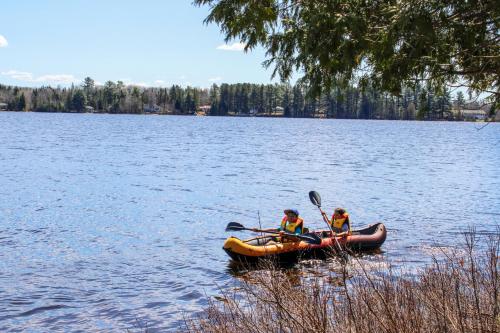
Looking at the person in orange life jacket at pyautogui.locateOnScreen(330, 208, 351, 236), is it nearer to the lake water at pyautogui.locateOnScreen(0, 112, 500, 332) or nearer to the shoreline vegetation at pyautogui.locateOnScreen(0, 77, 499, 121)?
the lake water at pyautogui.locateOnScreen(0, 112, 500, 332)

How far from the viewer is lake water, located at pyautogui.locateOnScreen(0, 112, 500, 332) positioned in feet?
40.3

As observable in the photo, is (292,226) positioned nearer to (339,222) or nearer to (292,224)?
(292,224)

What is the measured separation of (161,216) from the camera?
22141 millimetres

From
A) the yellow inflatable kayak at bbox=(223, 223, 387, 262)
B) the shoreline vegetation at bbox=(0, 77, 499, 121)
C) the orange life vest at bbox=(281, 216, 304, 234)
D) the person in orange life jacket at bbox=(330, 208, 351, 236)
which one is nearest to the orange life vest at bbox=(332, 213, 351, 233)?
the person in orange life jacket at bbox=(330, 208, 351, 236)

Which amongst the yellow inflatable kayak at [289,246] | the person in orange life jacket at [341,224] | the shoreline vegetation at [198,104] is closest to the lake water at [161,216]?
the yellow inflatable kayak at [289,246]

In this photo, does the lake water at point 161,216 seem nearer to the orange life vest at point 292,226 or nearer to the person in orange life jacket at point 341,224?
the person in orange life jacket at point 341,224

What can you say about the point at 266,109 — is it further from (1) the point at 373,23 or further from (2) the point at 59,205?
(1) the point at 373,23

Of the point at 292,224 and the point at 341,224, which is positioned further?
the point at 341,224

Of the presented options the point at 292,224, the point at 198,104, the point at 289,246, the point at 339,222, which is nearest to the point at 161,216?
the point at 292,224

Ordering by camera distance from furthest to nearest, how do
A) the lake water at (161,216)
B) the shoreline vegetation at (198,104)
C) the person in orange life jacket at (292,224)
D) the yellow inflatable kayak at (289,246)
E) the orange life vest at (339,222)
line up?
the shoreline vegetation at (198,104), the orange life vest at (339,222), the person in orange life jacket at (292,224), the yellow inflatable kayak at (289,246), the lake water at (161,216)

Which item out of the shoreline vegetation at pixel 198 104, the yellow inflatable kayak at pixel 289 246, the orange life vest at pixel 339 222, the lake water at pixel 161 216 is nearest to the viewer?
the lake water at pixel 161 216

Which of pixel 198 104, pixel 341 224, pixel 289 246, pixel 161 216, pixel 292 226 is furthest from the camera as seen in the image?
pixel 198 104

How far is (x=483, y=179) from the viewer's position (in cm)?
3681

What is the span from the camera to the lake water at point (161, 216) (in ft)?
40.3
